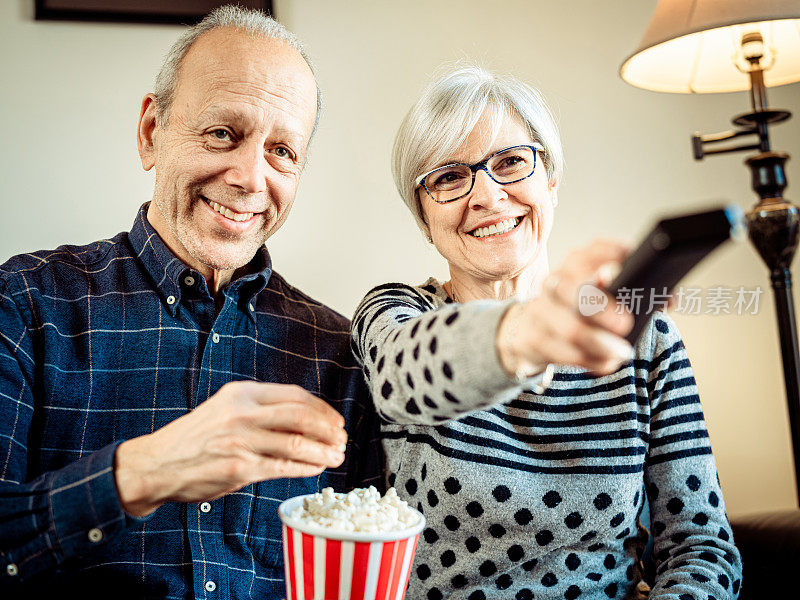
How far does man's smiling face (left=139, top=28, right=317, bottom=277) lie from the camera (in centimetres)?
121

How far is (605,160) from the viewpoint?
1849 mm

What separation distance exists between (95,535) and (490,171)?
0.84 meters

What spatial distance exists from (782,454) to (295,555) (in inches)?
63.9

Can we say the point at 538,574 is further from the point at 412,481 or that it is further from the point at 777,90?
the point at 777,90

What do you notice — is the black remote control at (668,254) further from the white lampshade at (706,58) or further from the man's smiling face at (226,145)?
the white lampshade at (706,58)

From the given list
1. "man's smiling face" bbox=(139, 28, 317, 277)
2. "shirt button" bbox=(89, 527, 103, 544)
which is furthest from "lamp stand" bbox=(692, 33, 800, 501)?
"shirt button" bbox=(89, 527, 103, 544)

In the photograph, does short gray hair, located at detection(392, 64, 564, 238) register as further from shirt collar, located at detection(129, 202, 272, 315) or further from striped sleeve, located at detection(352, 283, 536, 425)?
striped sleeve, located at detection(352, 283, 536, 425)

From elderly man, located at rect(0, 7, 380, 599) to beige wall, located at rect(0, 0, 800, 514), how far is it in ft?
1.12

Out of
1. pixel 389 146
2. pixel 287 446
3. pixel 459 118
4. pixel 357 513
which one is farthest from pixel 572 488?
pixel 389 146

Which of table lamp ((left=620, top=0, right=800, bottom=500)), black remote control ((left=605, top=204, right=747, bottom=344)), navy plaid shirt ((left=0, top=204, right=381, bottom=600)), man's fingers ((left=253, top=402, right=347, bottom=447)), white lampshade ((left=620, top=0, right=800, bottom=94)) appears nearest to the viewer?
black remote control ((left=605, top=204, right=747, bottom=344))

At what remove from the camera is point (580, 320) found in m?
0.58

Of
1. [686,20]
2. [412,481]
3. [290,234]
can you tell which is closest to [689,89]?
[686,20]

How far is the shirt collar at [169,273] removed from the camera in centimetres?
122

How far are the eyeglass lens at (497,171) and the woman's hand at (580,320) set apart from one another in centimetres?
66
